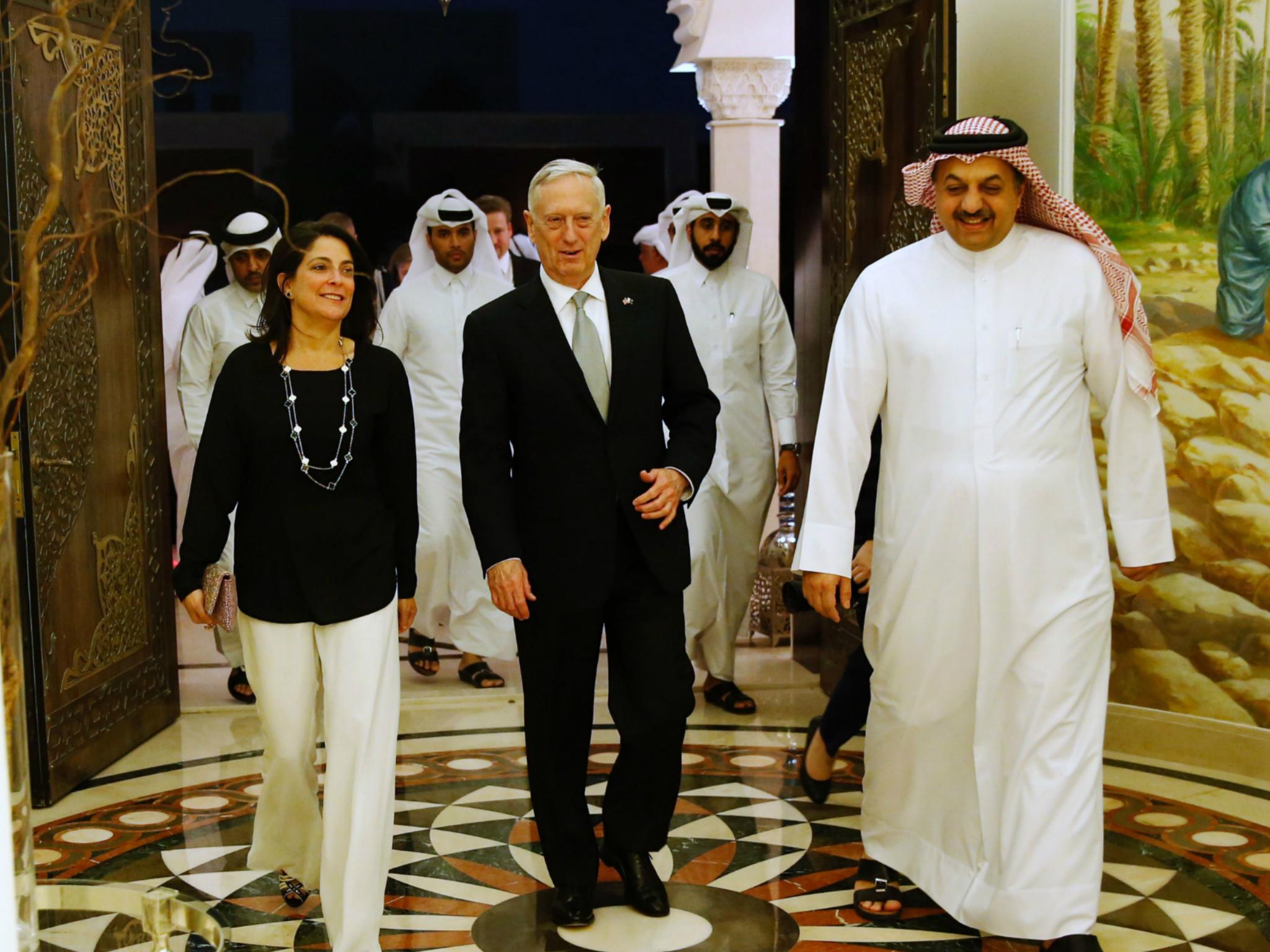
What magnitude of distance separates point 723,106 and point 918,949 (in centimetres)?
642

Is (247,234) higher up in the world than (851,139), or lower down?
lower down

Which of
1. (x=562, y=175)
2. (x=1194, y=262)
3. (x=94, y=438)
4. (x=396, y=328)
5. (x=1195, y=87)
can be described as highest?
(x=1195, y=87)

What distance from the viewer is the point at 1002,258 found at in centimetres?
343

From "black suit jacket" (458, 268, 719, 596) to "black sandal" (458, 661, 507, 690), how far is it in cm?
276

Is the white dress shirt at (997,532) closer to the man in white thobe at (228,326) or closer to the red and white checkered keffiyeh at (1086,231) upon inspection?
the red and white checkered keffiyeh at (1086,231)

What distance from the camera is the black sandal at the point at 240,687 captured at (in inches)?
237

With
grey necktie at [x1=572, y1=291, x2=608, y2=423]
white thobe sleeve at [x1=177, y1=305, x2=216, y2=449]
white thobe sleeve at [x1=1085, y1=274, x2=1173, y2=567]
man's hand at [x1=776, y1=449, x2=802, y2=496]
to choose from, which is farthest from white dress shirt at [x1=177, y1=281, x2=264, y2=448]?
white thobe sleeve at [x1=1085, y1=274, x2=1173, y2=567]

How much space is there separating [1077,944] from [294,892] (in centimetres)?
177

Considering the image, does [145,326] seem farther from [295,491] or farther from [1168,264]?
[1168,264]

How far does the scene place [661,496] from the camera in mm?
3449

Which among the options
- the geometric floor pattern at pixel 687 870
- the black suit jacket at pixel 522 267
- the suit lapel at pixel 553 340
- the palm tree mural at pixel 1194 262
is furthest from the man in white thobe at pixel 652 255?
the suit lapel at pixel 553 340

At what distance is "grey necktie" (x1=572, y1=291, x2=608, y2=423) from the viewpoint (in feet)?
11.6

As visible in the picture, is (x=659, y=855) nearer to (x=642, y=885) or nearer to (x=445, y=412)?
(x=642, y=885)

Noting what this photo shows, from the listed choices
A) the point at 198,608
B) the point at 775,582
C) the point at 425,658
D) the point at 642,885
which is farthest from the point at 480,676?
the point at 198,608
